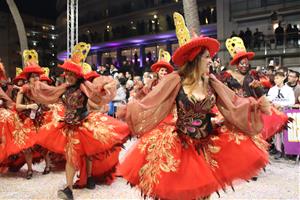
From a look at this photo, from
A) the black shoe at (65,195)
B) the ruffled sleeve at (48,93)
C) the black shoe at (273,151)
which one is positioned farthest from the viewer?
the black shoe at (273,151)

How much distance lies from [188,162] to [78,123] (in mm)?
2700

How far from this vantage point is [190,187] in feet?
10.9

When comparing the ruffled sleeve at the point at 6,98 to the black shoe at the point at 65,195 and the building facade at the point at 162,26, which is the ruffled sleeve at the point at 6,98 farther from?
the building facade at the point at 162,26

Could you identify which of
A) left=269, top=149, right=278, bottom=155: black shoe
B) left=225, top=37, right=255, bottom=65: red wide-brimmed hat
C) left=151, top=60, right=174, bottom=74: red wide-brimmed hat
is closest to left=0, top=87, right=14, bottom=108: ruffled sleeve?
left=151, top=60, right=174, bottom=74: red wide-brimmed hat

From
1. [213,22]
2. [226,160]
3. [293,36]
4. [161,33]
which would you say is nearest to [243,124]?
[226,160]

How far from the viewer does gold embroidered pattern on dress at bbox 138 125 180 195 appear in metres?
3.43

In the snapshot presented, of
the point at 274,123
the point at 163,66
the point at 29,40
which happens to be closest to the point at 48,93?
the point at 163,66

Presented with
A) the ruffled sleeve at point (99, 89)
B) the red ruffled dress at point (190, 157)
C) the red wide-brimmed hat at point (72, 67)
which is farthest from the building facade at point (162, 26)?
the red ruffled dress at point (190, 157)

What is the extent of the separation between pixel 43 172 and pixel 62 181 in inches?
31.2

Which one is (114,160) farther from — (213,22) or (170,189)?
(213,22)

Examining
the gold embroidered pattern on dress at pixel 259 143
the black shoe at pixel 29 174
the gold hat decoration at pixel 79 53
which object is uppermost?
the gold hat decoration at pixel 79 53

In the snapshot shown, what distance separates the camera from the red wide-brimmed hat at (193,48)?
356 centimetres

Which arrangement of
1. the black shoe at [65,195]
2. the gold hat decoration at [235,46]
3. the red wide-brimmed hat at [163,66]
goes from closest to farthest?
the black shoe at [65,195], the gold hat decoration at [235,46], the red wide-brimmed hat at [163,66]

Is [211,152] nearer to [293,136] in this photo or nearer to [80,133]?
[80,133]
